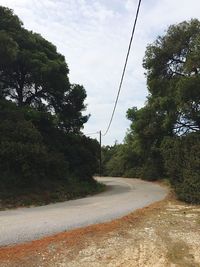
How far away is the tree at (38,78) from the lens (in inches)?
1109

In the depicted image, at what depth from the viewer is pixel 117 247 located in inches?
387

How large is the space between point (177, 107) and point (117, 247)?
15.0m

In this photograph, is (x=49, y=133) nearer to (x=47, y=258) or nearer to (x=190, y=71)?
(x=190, y=71)

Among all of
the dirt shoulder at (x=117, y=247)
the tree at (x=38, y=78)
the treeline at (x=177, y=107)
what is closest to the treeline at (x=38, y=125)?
the tree at (x=38, y=78)

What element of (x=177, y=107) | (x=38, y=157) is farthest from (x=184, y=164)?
(x=38, y=157)

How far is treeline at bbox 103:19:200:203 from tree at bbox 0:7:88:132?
19.0 ft

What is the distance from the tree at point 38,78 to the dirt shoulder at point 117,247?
17.0 metres

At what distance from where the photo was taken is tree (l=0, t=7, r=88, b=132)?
28.2m

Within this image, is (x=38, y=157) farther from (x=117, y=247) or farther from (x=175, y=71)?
(x=117, y=247)

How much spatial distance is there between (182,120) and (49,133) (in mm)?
9350

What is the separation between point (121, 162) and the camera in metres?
59.3

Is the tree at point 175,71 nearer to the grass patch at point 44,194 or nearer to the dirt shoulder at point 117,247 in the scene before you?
the grass patch at point 44,194

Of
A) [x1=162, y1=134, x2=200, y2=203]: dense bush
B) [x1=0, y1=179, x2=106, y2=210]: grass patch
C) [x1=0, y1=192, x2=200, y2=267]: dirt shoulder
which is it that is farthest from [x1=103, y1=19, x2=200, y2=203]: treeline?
[x1=0, y1=192, x2=200, y2=267]: dirt shoulder

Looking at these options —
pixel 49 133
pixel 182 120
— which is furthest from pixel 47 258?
pixel 49 133
